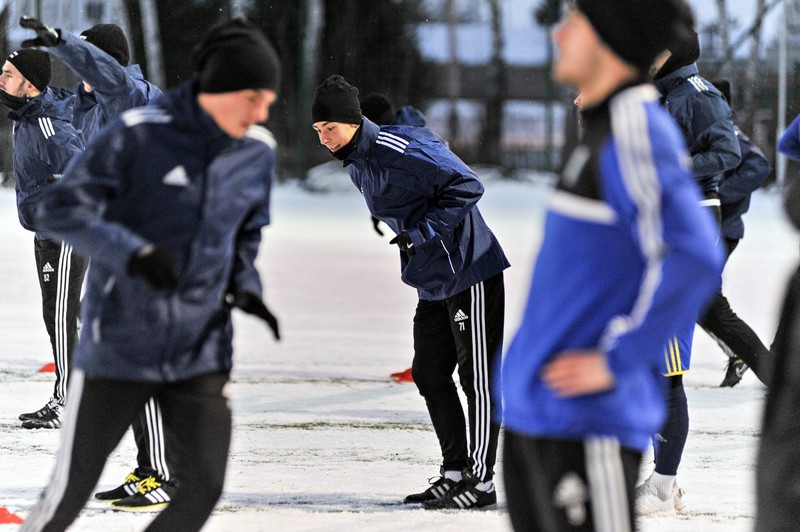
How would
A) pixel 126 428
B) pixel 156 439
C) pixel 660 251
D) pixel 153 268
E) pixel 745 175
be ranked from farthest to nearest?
pixel 745 175, pixel 156 439, pixel 126 428, pixel 153 268, pixel 660 251

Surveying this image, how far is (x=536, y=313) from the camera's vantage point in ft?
7.66

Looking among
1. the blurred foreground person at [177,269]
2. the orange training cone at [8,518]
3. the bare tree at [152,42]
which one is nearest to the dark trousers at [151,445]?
the orange training cone at [8,518]

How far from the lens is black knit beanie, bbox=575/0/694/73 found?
231cm

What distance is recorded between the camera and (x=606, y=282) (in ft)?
7.36

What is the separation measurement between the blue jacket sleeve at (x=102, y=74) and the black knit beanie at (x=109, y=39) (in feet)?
1.86

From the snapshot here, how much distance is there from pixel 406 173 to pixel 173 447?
2033mm

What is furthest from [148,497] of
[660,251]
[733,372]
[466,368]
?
[733,372]

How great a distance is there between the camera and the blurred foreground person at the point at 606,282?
7.12 ft

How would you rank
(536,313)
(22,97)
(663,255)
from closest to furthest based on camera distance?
(663,255) → (536,313) → (22,97)

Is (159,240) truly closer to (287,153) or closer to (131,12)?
(287,153)

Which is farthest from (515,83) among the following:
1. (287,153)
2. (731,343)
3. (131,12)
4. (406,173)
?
(406,173)

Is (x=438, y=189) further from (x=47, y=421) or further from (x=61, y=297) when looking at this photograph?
(x=47, y=421)

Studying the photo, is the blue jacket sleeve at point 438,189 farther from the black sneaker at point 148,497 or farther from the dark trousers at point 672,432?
the black sneaker at point 148,497

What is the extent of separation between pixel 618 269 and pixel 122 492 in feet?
9.09
